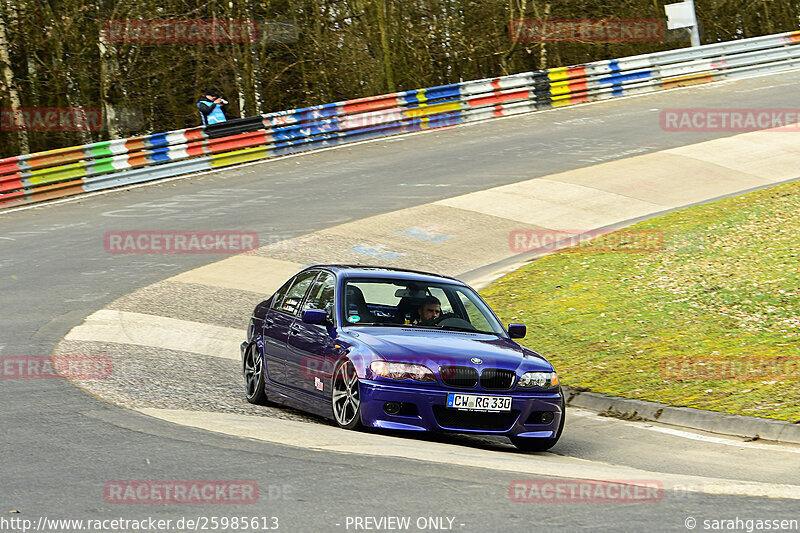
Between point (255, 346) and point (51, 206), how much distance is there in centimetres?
1300

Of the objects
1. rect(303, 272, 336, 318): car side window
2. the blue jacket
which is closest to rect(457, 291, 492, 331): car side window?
rect(303, 272, 336, 318): car side window

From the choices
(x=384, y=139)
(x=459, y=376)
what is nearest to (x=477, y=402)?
(x=459, y=376)

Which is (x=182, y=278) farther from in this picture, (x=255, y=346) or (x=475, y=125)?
(x=475, y=125)

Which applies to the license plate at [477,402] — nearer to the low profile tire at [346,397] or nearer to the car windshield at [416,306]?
the low profile tire at [346,397]

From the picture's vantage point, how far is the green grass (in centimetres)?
1004

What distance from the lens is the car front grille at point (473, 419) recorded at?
26.6 feet

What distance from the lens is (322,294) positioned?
9.66m

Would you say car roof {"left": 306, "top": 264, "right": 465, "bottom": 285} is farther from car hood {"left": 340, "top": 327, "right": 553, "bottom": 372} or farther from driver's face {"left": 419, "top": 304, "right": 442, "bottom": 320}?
car hood {"left": 340, "top": 327, "right": 553, "bottom": 372}

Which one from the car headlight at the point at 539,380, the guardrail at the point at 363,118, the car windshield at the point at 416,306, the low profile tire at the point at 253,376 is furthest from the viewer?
the guardrail at the point at 363,118

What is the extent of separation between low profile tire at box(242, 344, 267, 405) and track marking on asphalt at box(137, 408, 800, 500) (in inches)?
39.1

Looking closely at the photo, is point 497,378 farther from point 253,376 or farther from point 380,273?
point 253,376

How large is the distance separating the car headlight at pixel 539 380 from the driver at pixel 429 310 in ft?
4.06

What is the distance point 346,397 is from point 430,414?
30.0 inches

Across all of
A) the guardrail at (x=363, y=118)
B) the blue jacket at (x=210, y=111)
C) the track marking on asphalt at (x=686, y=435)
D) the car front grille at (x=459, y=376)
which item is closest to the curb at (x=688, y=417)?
the track marking on asphalt at (x=686, y=435)
